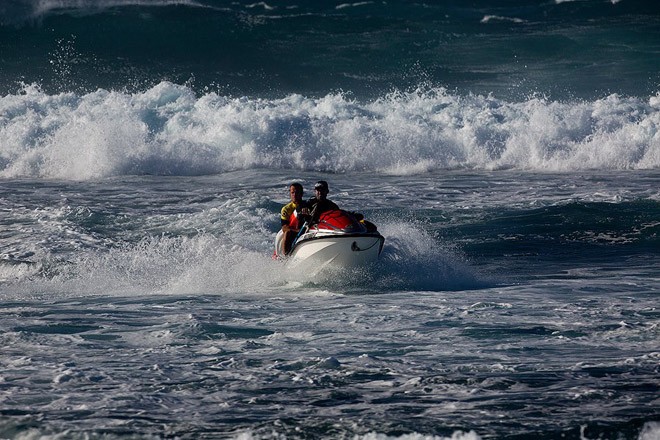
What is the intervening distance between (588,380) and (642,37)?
38254 mm

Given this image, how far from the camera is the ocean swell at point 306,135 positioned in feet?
90.7

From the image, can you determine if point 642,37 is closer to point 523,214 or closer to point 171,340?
point 523,214

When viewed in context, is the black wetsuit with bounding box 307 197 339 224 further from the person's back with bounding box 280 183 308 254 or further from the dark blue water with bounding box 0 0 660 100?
the dark blue water with bounding box 0 0 660 100

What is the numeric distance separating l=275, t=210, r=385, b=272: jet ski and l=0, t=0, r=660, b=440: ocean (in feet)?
0.72

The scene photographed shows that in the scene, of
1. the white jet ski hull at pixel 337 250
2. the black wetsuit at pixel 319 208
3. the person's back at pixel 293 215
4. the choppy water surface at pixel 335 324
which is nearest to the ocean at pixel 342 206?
the choppy water surface at pixel 335 324

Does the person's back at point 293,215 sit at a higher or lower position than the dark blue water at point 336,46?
lower

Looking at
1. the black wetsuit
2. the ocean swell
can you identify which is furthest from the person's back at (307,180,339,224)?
the ocean swell

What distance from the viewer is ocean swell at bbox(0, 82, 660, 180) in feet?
90.7

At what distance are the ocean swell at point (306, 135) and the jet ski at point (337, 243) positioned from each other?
13.4 meters

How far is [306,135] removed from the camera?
29812 millimetres

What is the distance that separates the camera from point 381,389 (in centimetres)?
839

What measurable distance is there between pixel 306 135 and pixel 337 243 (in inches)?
648

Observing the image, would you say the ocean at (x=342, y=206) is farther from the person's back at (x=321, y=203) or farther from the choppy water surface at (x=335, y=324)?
the person's back at (x=321, y=203)

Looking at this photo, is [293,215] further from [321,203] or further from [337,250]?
[337,250]
